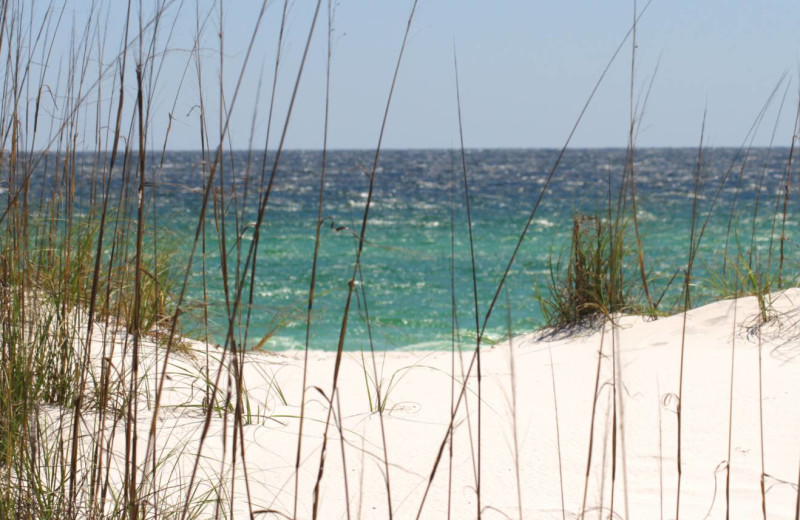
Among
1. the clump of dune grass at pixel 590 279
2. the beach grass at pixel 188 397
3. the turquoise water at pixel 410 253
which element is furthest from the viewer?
the clump of dune grass at pixel 590 279

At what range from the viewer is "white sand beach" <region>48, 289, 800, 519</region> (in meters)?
1.47

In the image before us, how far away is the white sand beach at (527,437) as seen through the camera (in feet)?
4.83

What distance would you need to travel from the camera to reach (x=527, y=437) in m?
1.86

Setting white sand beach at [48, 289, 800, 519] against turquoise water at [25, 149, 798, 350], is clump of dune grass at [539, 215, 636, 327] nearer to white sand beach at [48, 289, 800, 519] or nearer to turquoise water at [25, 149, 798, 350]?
turquoise water at [25, 149, 798, 350]

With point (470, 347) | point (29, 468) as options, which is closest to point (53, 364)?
point (29, 468)

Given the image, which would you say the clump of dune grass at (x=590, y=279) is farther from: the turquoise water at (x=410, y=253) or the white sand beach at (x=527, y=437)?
the white sand beach at (x=527, y=437)

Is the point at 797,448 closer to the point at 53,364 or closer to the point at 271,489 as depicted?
the point at 271,489

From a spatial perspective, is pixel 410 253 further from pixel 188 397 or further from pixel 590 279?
pixel 590 279

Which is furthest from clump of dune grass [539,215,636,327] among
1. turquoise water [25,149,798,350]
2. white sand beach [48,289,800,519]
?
white sand beach [48,289,800,519]

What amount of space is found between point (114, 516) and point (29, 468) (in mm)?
207

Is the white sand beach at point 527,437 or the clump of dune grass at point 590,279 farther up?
the clump of dune grass at point 590,279

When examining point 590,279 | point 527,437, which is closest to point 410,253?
point 527,437

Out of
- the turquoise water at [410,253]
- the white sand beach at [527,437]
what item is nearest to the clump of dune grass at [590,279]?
the turquoise water at [410,253]

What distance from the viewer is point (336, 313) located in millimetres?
5559
